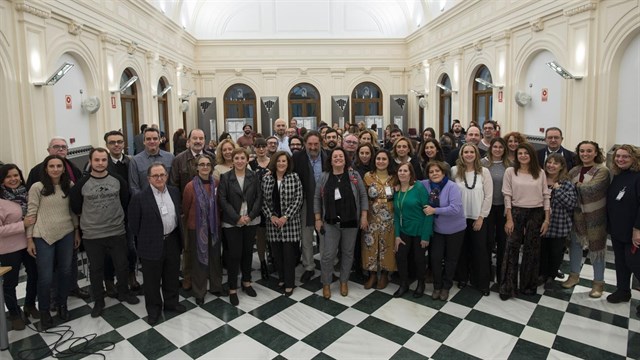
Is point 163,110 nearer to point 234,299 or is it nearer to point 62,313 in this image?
point 62,313

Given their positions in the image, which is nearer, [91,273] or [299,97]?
[91,273]

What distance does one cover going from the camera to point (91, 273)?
409cm

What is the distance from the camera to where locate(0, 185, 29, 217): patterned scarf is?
12.3ft

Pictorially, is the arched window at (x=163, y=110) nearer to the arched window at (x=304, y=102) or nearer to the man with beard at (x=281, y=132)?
the arched window at (x=304, y=102)

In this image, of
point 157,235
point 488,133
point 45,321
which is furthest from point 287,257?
point 488,133

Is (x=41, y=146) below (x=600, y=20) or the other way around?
below

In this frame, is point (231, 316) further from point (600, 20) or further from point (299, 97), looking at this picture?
point (299, 97)

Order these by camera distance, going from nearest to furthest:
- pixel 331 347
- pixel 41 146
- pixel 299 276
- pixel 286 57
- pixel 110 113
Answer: pixel 331 347
pixel 299 276
pixel 41 146
pixel 110 113
pixel 286 57

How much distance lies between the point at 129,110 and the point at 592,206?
1013cm

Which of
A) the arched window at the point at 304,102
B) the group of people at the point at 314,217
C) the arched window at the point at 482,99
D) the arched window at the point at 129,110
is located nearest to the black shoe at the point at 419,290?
the group of people at the point at 314,217

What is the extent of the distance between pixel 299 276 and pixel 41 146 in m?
4.88

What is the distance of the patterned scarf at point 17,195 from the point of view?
3.74m

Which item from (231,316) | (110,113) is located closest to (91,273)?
(231,316)

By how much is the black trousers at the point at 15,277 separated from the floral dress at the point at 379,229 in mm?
3294
